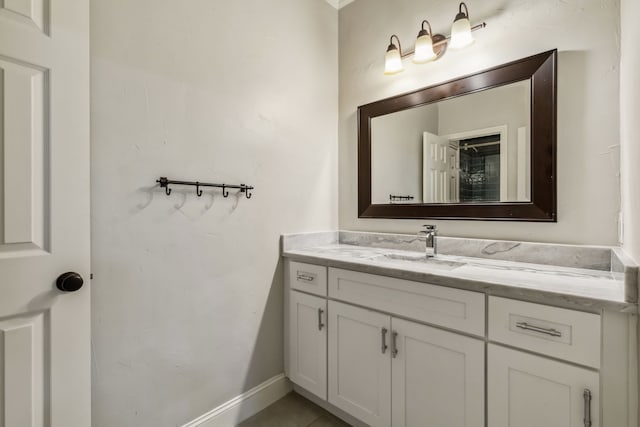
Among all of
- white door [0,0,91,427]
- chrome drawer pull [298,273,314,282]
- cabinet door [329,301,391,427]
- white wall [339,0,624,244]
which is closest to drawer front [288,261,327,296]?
chrome drawer pull [298,273,314,282]

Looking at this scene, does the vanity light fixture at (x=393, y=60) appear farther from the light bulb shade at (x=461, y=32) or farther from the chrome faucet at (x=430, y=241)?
the chrome faucet at (x=430, y=241)

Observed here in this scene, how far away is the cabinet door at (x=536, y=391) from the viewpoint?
2.96 feet

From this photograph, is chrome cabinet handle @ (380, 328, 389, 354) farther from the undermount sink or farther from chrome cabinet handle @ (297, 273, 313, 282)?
chrome cabinet handle @ (297, 273, 313, 282)

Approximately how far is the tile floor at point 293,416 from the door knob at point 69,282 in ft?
3.81

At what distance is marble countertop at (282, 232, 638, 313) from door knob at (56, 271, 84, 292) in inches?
40.2

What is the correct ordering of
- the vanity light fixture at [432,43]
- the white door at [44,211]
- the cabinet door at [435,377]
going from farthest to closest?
the vanity light fixture at [432,43], the cabinet door at [435,377], the white door at [44,211]

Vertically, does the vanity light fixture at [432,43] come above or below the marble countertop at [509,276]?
above

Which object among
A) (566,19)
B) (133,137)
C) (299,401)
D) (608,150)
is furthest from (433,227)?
(133,137)

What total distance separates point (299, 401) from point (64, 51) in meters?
1.98

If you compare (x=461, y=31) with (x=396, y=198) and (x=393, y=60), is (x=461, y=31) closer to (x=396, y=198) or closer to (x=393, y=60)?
(x=393, y=60)

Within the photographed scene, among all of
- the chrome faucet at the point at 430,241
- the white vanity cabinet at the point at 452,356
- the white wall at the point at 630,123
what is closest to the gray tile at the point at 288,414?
the white vanity cabinet at the point at 452,356

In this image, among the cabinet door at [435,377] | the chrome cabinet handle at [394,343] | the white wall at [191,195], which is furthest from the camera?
the chrome cabinet handle at [394,343]

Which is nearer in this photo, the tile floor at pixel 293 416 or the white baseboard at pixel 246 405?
the white baseboard at pixel 246 405

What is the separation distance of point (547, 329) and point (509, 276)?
0.23m
